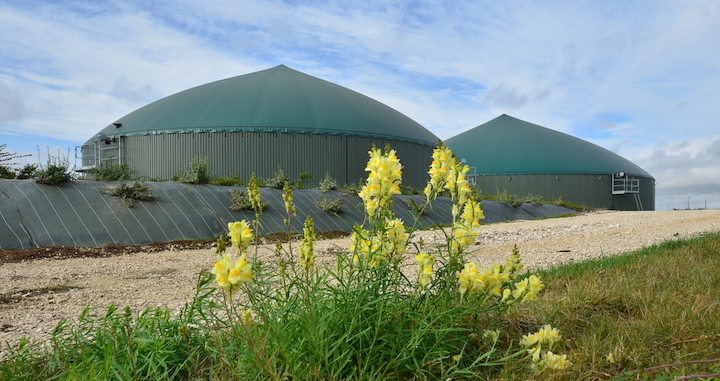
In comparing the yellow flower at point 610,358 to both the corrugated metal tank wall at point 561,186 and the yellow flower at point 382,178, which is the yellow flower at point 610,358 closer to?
the yellow flower at point 382,178

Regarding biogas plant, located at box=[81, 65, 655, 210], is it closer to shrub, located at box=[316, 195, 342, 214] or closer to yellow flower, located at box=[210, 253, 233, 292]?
shrub, located at box=[316, 195, 342, 214]

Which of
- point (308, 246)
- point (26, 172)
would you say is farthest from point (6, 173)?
point (308, 246)

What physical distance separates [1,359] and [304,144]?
20457 millimetres

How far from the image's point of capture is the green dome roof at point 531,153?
37.0 meters

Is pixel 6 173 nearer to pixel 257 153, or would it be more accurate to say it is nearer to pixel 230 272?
pixel 257 153

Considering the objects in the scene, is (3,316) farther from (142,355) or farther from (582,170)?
(582,170)

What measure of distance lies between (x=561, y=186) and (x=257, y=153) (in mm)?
23005

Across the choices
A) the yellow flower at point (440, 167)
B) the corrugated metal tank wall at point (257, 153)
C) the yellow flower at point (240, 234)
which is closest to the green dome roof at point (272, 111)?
the corrugated metal tank wall at point (257, 153)

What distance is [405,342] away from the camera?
276 centimetres

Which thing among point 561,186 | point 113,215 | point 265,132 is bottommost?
point 113,215

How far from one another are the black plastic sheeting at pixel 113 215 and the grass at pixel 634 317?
5556 millimetres

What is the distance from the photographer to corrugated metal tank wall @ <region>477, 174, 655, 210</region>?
36.4m

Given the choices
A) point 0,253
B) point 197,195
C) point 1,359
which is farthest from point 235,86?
point 1,359

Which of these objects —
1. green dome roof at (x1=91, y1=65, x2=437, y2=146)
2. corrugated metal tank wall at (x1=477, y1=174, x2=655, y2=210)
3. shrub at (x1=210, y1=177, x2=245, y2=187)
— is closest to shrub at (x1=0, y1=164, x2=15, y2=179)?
shrub at (x1=210, y1=177, x2=245, y2=187)
